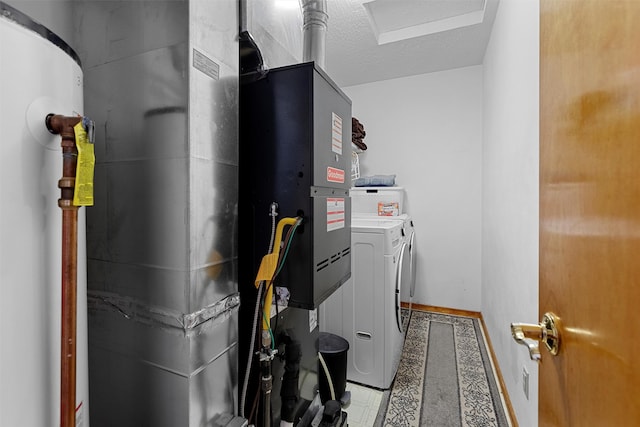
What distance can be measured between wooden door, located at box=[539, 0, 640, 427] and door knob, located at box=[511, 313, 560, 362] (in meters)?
0.03

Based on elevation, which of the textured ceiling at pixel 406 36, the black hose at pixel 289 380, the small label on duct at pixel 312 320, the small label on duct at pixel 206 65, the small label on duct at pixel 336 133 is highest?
the textured ceiling at pixel 406 36

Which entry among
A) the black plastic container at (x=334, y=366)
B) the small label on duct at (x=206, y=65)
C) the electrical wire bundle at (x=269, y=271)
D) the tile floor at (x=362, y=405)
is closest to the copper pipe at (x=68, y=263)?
the small label on duct at (x=206, y=65)

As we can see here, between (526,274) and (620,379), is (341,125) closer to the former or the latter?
(620,379)

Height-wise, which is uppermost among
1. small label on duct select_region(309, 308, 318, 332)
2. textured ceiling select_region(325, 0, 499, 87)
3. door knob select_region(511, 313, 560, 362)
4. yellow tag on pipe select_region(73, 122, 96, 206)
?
textured ceiling select_region(325, 0, 499, 87)

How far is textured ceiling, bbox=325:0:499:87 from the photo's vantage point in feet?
8.16

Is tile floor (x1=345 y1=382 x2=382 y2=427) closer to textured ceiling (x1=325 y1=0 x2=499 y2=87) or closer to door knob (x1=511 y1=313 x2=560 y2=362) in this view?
door knob (x1=511 y1=313 x2=560 y2=362)

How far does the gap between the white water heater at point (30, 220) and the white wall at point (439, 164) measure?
348cm

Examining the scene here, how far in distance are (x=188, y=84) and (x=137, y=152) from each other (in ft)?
0.89

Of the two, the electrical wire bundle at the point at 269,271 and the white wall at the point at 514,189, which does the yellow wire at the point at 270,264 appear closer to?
the electrical wire bundle at the point at 269,271

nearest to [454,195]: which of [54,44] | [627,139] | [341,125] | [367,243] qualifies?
[367,243]

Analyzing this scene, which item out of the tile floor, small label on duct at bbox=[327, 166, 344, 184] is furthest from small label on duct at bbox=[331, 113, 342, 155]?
the tile floor

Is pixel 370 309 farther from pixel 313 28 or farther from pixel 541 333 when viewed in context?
pixel 313 28

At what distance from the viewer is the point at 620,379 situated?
462 millimetres

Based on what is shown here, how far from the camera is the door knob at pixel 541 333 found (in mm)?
691
